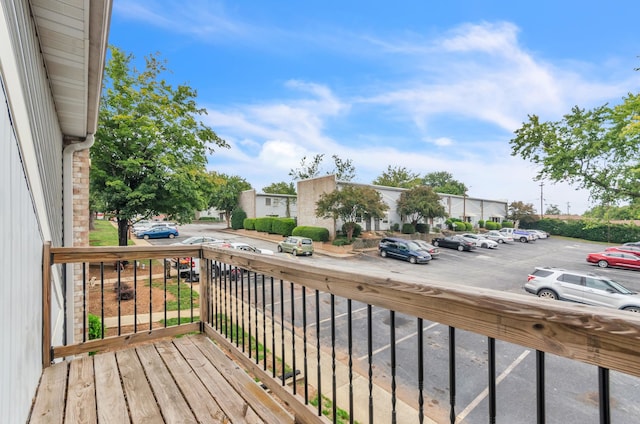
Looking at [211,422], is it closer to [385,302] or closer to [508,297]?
[385,302]

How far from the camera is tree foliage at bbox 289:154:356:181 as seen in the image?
32562 millimetres

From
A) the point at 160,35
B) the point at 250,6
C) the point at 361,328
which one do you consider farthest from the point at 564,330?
the point at 160,35

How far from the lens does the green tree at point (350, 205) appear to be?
1714 cm

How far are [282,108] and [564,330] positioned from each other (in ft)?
83.2

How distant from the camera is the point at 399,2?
889cm

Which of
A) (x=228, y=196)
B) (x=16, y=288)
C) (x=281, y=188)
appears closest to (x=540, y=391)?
(x=16, y=288)

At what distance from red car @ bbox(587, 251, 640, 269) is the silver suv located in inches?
406

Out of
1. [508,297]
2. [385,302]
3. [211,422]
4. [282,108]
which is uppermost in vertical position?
[282,108]

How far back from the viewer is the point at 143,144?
29.2 ft

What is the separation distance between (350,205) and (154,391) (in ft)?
51.3

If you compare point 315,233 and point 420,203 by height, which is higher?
point 420,203

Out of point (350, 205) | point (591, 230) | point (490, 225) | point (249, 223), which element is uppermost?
point (350, 205)

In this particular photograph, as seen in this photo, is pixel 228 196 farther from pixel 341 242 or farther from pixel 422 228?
pixel 422 228

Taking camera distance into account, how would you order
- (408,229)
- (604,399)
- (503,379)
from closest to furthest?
(604,399), (503,379), (408,229)
